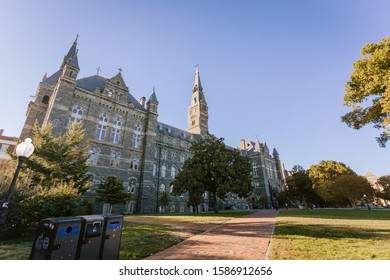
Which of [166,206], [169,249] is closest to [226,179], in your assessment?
[166,206]

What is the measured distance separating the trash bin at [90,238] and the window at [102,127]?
87.5ft

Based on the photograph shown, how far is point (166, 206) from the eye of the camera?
1389 inches

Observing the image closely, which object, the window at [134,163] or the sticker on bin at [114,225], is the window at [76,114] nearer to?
the window at [134,163]

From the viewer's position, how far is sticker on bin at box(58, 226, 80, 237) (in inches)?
154

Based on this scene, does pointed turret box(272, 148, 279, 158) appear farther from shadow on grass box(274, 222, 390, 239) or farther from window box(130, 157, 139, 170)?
shadow on grass box(274, 222, 390, 239)

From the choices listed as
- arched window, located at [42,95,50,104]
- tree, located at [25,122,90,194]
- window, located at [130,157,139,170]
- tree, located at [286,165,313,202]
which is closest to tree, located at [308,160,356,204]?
tree, located at [286,165,313,202]

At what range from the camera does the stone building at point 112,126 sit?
26.5 meters

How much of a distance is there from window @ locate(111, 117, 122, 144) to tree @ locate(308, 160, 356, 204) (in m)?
45.5

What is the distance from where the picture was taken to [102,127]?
2931 centimetres

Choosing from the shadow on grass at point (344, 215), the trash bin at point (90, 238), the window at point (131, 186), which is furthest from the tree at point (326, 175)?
the trash bin at point (90, 238)

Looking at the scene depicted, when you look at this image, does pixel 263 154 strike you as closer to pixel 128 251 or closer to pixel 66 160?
pixel 66 160

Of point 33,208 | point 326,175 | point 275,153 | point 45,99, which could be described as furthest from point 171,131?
point 275,153

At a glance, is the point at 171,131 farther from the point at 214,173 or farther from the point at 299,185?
the point at 299,185
